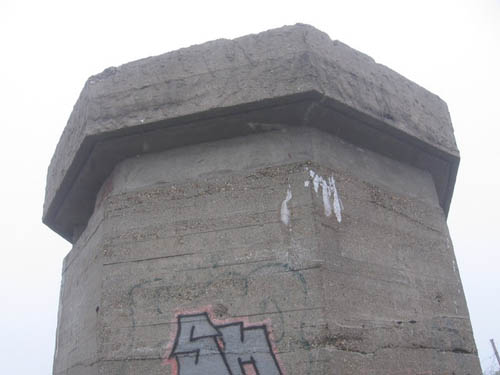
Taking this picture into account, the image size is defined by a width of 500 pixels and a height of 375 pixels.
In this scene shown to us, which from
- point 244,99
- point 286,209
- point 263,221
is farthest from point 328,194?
point 244,99

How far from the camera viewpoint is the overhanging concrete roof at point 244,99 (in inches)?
127

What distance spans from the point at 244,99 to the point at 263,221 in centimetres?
82

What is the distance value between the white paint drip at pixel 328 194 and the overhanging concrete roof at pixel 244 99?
42 centimetres

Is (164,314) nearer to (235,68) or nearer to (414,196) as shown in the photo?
(235,68)

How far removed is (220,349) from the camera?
288cm

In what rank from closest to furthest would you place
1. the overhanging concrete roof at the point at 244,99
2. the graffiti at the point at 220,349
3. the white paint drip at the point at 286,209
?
1. the graffiti at the point at 220,349
2. the white paint drip at the point at 286,209
3. the overhanging concrete roof at the point at 244,99

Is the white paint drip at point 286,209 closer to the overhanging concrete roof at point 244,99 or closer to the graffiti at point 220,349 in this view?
the overhanging concrete roof at point 244,99

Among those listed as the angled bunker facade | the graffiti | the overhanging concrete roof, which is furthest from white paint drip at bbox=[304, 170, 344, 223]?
the graffiti

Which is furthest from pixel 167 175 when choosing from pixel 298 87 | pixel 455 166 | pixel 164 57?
pixel 455 166

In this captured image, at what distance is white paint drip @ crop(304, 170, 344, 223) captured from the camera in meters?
3.15

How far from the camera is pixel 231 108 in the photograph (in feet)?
10.6

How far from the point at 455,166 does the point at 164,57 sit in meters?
2.58

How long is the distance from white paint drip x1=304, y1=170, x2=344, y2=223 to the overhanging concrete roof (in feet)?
1.39

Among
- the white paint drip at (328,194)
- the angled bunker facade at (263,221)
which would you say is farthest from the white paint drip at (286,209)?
the white paint drip at (328,194)
